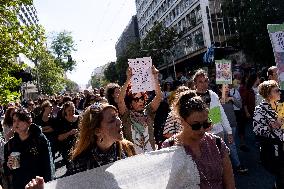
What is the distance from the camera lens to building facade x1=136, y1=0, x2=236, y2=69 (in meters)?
47.1

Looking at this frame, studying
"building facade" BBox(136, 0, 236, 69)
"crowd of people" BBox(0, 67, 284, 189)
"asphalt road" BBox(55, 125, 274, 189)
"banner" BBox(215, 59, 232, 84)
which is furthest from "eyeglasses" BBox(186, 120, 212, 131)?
"building facade" BBox(136, 0, 236, 69)

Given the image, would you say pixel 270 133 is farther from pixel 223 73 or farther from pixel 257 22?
pixel 257 22

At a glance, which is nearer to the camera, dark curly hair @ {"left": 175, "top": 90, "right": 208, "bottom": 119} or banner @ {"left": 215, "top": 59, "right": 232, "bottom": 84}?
dark curly hair @ {"left": 175, "top": 90, "right": 208, "bottom": 119}

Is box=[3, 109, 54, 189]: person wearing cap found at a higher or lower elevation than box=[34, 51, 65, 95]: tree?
lower

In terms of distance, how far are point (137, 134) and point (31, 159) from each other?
118 cm

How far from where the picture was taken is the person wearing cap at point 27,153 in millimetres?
4605

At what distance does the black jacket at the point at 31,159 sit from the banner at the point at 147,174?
2.11 metres

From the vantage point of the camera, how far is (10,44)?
886cm

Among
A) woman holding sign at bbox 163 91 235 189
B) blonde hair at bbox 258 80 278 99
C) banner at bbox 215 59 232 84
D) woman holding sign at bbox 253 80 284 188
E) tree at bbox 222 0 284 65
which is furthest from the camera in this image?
tree at bbox 222 0 284 65

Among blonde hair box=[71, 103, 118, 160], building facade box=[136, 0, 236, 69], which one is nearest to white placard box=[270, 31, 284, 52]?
blonde hair box=[71, 103, 118, 160]

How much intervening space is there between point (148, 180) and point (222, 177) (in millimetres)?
533

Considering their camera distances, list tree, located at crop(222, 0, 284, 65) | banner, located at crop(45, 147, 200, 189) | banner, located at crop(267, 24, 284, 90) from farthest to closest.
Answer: tree, located at crop(222, 0, 284, 65) → banner, located at crop(267, 24, 284, 90) → banner, located at crop(45, 147, 200, 189)

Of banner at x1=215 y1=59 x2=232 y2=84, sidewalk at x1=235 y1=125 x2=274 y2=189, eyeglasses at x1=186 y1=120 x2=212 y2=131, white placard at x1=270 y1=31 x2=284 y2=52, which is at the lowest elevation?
sidewalk at x1=235 y1=125 x2=274 y2=189

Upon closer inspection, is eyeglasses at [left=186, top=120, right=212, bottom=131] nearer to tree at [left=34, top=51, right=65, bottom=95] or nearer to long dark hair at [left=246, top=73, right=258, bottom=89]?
long dark hair at [left=246, top=73, right=258, bottom=89]
